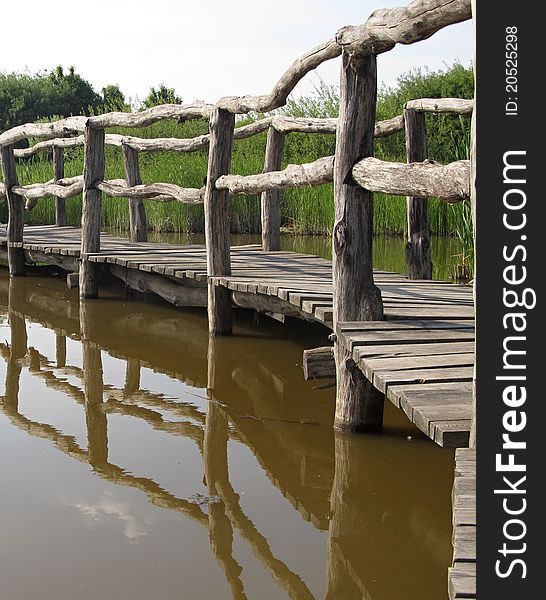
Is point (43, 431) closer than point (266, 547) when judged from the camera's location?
No

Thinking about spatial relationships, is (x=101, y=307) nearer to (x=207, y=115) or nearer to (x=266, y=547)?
(x=207, y=115)

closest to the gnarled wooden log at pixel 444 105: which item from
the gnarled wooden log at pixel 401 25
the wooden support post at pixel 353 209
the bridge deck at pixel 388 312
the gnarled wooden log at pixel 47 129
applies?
the bridge deck at pixel 388 312

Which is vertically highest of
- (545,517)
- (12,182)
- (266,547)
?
(12,182)

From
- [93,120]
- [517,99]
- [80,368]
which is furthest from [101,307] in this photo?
[517,99]

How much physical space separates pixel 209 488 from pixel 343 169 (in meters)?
1.60

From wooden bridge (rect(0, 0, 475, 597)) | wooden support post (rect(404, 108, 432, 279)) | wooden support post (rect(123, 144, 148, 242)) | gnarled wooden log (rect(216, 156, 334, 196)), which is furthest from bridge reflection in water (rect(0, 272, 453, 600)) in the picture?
wooden support post (rect(123, 144, 148, 242))

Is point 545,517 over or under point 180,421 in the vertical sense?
over

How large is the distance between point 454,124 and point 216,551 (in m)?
14.8

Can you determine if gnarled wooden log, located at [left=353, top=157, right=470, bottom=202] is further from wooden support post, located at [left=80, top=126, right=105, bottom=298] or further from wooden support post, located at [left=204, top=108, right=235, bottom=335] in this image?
wooden support post, located at [left=80, top=126, right=105, bottom=298]

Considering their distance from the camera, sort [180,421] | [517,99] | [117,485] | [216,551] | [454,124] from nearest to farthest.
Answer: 1. [517,99]
2. [216,551]
3. [117,485]
4. [180,421]
5. [454,124]

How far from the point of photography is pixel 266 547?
3096 mm

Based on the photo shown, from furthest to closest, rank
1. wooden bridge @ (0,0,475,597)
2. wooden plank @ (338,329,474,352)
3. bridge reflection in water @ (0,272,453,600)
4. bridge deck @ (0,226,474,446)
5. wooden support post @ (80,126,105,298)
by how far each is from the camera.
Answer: wooden support post @ (80,126,105,298), wooden plank @ (338,329,474,352), wooden bridge @ (0,0,475,597), bridge deck @ (0,226,474,446), bridge reflection in water @ (0,272,453,600)

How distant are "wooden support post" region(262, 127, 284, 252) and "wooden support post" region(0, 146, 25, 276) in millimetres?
2833

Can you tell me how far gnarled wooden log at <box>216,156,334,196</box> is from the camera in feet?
16.2
